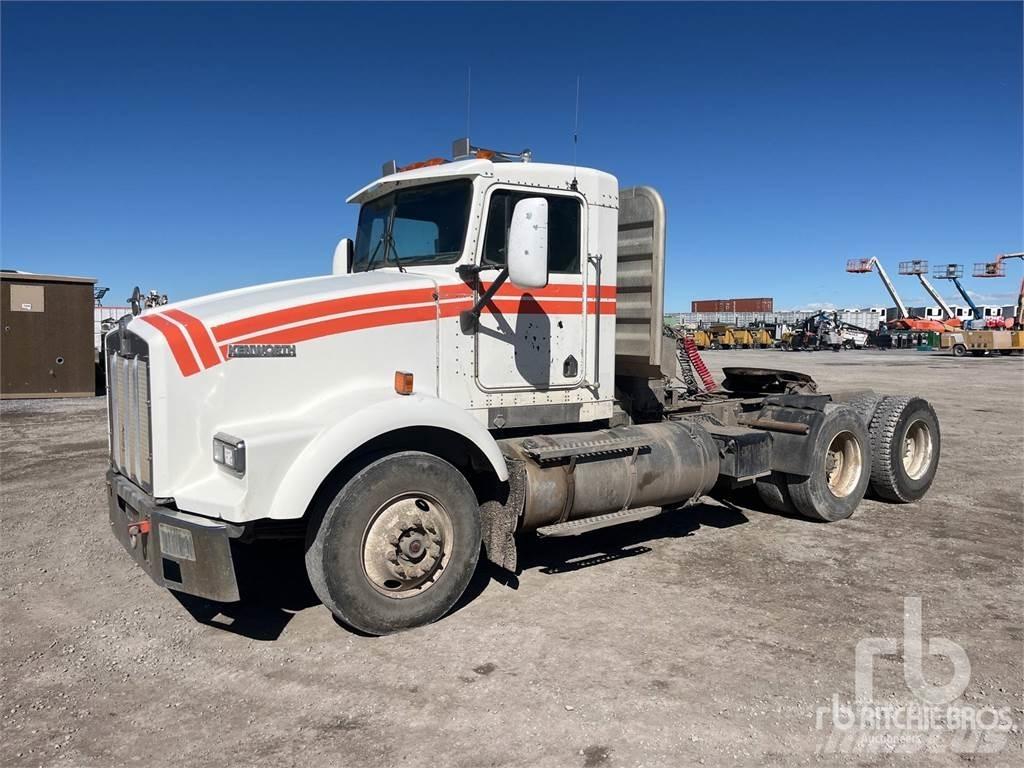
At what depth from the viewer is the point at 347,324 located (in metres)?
4.56

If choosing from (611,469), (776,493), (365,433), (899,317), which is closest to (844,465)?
(776,493)

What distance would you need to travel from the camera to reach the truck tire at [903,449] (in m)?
7.71

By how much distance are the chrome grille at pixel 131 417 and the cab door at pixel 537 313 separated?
206cm

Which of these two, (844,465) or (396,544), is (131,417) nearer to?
(396,544)

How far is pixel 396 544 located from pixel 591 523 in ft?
4.86

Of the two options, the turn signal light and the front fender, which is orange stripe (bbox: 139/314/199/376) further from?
the turn signal light

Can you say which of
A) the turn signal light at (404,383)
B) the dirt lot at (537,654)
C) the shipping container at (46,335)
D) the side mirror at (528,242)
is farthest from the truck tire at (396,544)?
the shipping container at (46,335)

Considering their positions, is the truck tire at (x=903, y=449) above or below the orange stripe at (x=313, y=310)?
below

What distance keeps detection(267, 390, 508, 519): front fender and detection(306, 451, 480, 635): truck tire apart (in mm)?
221

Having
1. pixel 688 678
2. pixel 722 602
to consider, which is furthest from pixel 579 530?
pixel 688 678

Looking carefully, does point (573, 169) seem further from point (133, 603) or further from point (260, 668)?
point (133, 603)

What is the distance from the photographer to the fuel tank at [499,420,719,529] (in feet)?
16.5

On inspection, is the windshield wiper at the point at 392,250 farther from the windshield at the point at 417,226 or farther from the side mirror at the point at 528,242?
the side mirror at the point at 528,242

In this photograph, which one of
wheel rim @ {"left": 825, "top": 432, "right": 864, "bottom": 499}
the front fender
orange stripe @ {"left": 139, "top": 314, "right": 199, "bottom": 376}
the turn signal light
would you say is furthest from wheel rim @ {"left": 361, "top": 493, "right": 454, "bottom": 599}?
wheel rim @ {"left": 825, "top": 432, "right": 864, "bottom": 499}
